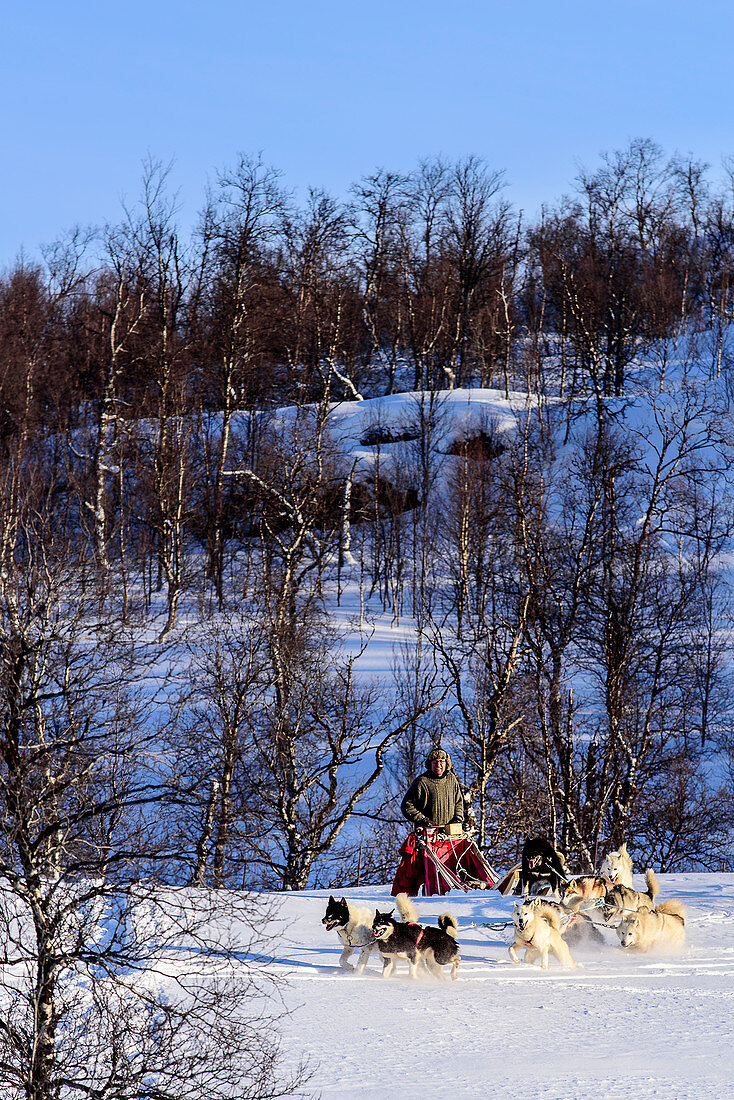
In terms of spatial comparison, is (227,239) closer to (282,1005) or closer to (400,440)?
(400,440)

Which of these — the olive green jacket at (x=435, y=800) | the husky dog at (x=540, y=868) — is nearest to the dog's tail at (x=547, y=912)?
the husky dog at (x=540, y=868)

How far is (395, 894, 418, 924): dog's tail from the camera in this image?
26.8ft

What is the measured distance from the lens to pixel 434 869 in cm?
1062

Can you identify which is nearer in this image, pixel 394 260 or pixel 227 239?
pixel 227 239

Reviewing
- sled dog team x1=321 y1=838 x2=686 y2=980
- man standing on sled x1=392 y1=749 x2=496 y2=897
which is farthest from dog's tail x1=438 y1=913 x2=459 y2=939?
man standing on sled x1=392 y1=749 x2=496 y2=897

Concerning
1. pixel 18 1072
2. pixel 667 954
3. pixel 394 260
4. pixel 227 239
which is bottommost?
pixel 667 954

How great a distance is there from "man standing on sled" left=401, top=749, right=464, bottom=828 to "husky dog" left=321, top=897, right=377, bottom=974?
2.63 m

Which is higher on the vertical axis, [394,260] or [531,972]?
[394,260]

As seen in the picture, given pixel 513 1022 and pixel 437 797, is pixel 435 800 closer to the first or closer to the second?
pixel 437 797

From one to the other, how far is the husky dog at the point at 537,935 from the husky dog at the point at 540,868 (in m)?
0.32

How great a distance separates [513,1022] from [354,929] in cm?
147

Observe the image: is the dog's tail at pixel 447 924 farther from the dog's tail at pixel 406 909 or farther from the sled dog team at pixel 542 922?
the dog's tail at pixel 406 909

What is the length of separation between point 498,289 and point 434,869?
123 ft

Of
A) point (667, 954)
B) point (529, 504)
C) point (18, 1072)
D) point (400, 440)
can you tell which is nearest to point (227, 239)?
point (400, 440)
